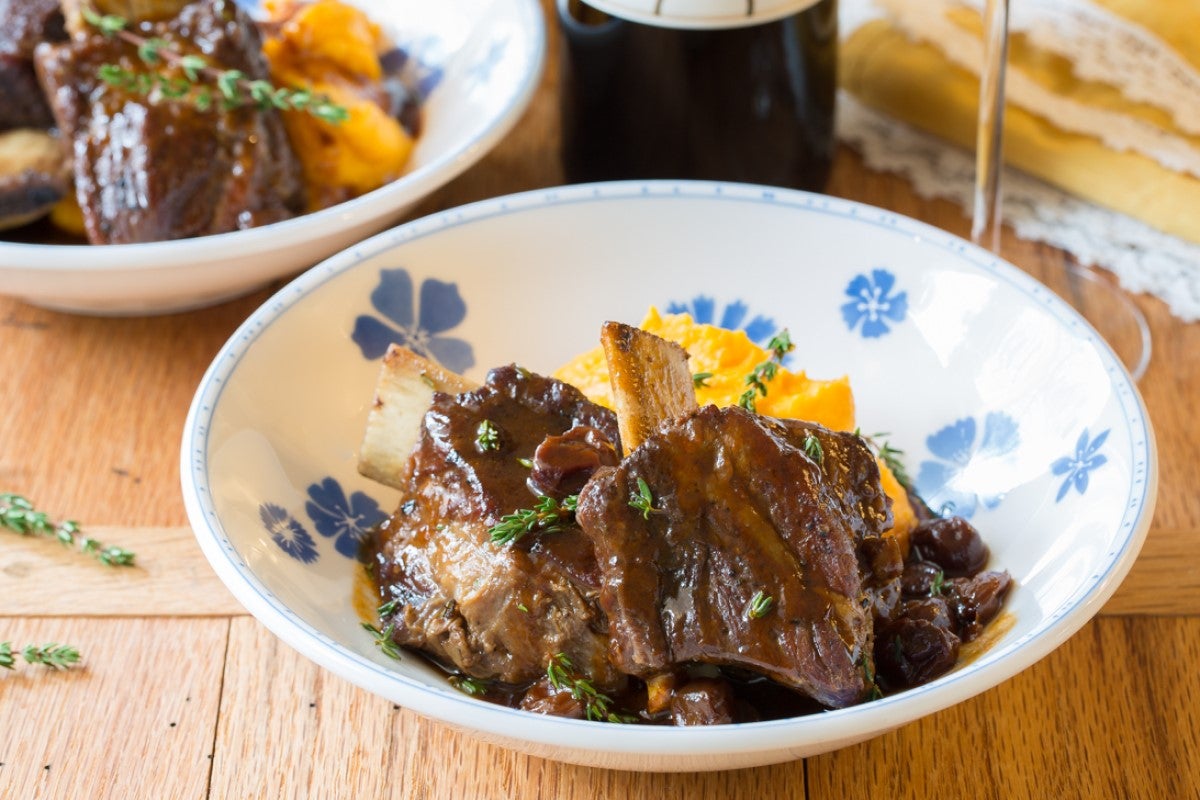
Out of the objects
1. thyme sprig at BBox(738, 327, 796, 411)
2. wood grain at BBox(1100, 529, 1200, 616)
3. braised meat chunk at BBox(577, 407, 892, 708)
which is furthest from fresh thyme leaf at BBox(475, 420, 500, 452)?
wood grain at BBox(1100, 529, 1200, 616)

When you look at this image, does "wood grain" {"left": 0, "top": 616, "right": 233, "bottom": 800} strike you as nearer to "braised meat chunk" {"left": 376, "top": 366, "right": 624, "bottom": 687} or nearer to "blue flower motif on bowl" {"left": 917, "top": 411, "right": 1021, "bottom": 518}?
"braised meat chunk" {"left": 376, "top": 366, "right": 624, "bottom": 687}

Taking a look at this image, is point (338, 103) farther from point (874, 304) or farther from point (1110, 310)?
point (1110, 310)

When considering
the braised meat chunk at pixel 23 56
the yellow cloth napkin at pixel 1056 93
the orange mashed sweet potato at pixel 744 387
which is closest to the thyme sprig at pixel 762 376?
the orange mashed sweet potato at pixel 744 387

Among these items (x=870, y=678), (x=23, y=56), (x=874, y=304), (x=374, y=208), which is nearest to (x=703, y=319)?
(x=874, y=304)

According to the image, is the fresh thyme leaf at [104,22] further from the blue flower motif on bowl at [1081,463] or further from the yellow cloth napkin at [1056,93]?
the blue flower motif on bowl at [1081,463]

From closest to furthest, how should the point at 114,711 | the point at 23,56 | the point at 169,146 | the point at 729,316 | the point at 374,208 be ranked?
the point at 114,711, the point at 729,316, the point at 374,208, the point at 169,146, the point at 23,56

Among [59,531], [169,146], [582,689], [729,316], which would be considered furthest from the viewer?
[169,146]
